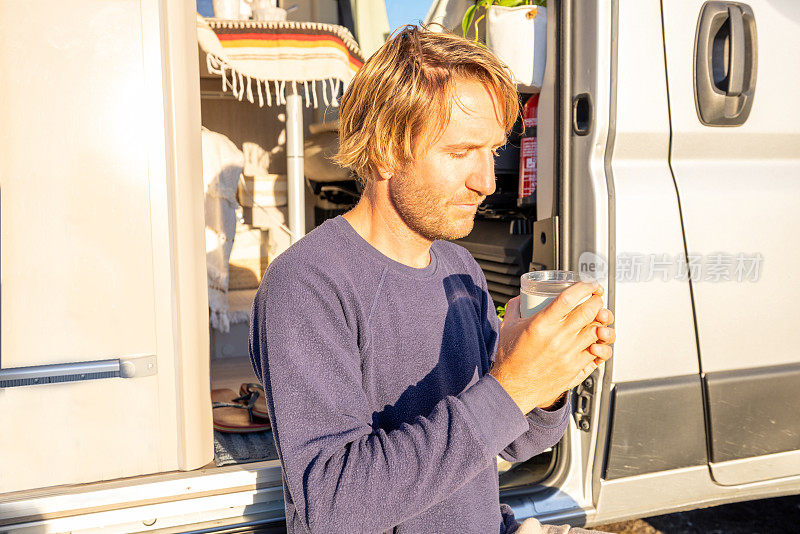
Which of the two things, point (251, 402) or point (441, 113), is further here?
point (251, 402)

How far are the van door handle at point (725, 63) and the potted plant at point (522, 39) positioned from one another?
1.62 ft

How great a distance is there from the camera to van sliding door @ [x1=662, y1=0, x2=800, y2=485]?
1854 millimetres

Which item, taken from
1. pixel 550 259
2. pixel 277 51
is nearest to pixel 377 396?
pixel 550 259

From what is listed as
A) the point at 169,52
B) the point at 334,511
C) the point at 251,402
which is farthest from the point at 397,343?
the point at 251,402

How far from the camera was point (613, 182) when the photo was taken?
6.03 feet

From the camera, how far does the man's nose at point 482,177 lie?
121 centimetres

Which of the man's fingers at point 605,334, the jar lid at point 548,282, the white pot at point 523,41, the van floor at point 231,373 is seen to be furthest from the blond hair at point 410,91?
the van floor at point 231,373

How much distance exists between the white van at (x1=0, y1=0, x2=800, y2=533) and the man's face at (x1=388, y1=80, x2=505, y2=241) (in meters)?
0.70

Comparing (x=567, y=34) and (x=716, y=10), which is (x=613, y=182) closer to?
(x=567, y=34)

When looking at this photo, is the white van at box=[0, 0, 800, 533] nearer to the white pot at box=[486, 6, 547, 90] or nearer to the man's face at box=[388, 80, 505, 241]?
the white pot at box=[486, 6, 547, 90]

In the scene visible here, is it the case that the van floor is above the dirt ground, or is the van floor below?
above

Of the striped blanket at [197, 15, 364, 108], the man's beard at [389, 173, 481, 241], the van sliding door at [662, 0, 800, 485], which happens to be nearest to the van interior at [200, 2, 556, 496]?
the striped blanket at [197, 15, 364, 108]

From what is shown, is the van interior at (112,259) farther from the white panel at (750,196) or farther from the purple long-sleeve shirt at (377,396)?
the white panel at (750,196)

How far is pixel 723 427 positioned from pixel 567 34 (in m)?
1.32
